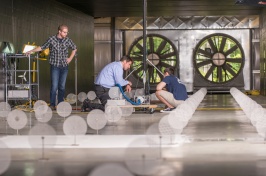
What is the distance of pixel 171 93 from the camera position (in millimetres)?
17031

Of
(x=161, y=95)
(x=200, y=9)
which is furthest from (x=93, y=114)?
(x=200, y=9)

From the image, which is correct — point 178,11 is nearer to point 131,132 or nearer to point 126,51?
point 126,51

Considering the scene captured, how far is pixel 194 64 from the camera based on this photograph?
35688 millimetres

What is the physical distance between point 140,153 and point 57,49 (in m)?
9.16

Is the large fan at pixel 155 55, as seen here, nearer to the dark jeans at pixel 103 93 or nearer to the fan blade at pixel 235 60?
the fan blade at pixel 235 60

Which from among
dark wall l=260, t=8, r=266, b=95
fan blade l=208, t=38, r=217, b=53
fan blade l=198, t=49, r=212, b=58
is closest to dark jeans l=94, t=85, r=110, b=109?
dark wall l=260, t=8, r=266, b=95

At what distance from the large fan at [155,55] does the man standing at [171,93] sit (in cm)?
1711

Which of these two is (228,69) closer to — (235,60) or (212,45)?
(235,60)

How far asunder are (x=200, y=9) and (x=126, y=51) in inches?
271

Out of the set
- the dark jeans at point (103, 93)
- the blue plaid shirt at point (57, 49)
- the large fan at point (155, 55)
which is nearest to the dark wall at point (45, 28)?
the blue plaid shirt at point (57, 49)

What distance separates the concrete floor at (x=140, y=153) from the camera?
688 cm

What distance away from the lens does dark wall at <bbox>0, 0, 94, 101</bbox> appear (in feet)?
65.7

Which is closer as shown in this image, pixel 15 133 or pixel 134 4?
pixel 15 133

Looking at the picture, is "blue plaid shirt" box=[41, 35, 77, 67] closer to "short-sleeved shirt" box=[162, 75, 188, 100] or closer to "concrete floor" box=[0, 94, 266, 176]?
"short-sleeved shirt" box=[162, 75, 188, 100]
